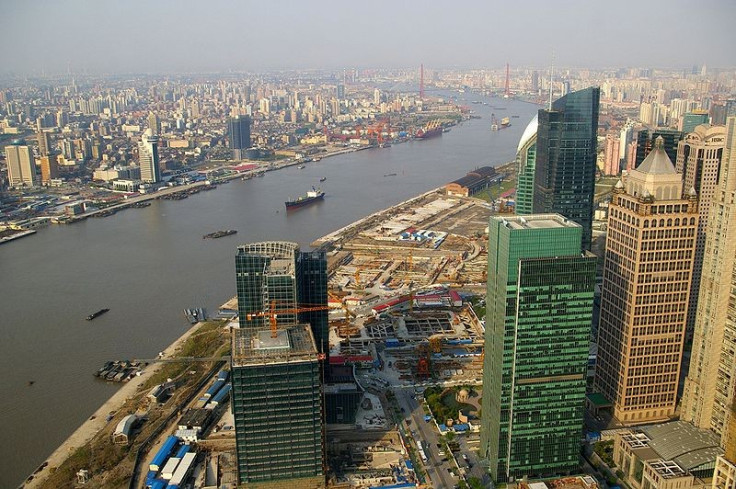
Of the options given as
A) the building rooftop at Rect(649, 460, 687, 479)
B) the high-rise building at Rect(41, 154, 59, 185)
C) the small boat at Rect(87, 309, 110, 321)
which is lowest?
the small boat at Rect(87, 309, 110, 321)

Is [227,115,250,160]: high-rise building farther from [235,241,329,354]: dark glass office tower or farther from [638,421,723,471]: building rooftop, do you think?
[638,421,723,471]: building rooftop

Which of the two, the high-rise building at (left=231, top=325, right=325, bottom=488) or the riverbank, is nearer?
the high-rise building at (left=231, top=325, right=325, bottom=488)

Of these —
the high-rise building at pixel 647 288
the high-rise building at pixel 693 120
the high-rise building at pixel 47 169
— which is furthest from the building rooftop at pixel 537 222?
the high-rise building at pixel 47 169

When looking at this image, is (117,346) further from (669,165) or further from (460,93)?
(460,93)

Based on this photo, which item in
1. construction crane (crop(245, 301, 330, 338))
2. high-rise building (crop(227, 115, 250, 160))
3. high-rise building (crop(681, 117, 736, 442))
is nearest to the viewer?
high-rise building (crop(681, 117, 736, 442))

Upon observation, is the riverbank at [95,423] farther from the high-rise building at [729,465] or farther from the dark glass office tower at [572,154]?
the dark glass office tower at [572,154]

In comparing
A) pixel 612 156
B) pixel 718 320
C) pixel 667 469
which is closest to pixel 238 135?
pixel 612 156

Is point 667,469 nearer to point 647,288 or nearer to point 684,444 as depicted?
point 684,444

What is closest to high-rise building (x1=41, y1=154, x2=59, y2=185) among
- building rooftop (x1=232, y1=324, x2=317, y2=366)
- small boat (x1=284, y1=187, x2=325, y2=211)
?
small boat (x1=284, y1=187, x2=325, y2=211)

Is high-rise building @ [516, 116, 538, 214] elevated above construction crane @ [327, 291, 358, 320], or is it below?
above
